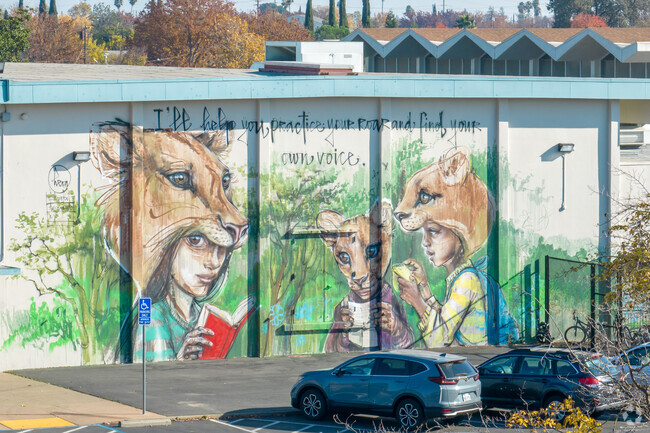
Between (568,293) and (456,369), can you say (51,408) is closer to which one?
(456,369)

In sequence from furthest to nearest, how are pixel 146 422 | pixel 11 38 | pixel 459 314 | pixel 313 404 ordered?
pixel 11 38, pixel 459 314, pixel 313 404, pixel 146 422

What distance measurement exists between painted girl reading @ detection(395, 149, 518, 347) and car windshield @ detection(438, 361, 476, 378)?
8.84 meters

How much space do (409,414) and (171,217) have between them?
9991 mm

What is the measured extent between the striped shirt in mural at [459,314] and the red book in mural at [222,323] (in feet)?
16.9

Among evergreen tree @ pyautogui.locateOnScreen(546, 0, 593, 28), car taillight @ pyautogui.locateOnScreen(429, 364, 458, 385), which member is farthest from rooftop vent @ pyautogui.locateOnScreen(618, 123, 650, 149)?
evergreen tree @ pyautogui.locateOnScreen(546, 0, 593, 28)

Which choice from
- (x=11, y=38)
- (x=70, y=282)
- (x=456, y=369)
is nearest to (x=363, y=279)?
(x=70, y=282)

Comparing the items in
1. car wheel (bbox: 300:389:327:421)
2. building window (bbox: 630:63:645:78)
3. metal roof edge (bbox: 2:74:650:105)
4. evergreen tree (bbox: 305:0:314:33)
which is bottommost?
car wheel (bbox: 300:389:327:421)

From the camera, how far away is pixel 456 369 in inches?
687

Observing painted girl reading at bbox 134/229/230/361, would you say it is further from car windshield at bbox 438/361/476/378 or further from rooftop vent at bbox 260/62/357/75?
car windshield at bbox 438/361/476/378

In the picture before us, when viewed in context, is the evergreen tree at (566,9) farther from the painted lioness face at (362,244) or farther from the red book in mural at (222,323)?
the red book in mural at (222,323)

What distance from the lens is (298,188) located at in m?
25.7

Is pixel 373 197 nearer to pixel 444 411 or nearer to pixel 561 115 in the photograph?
pixel 561 115

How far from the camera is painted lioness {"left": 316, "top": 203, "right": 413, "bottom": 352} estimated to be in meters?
26.0

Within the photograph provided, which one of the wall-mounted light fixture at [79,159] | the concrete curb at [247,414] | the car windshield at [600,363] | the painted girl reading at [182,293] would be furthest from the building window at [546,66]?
the concrete curb at [247,414]
